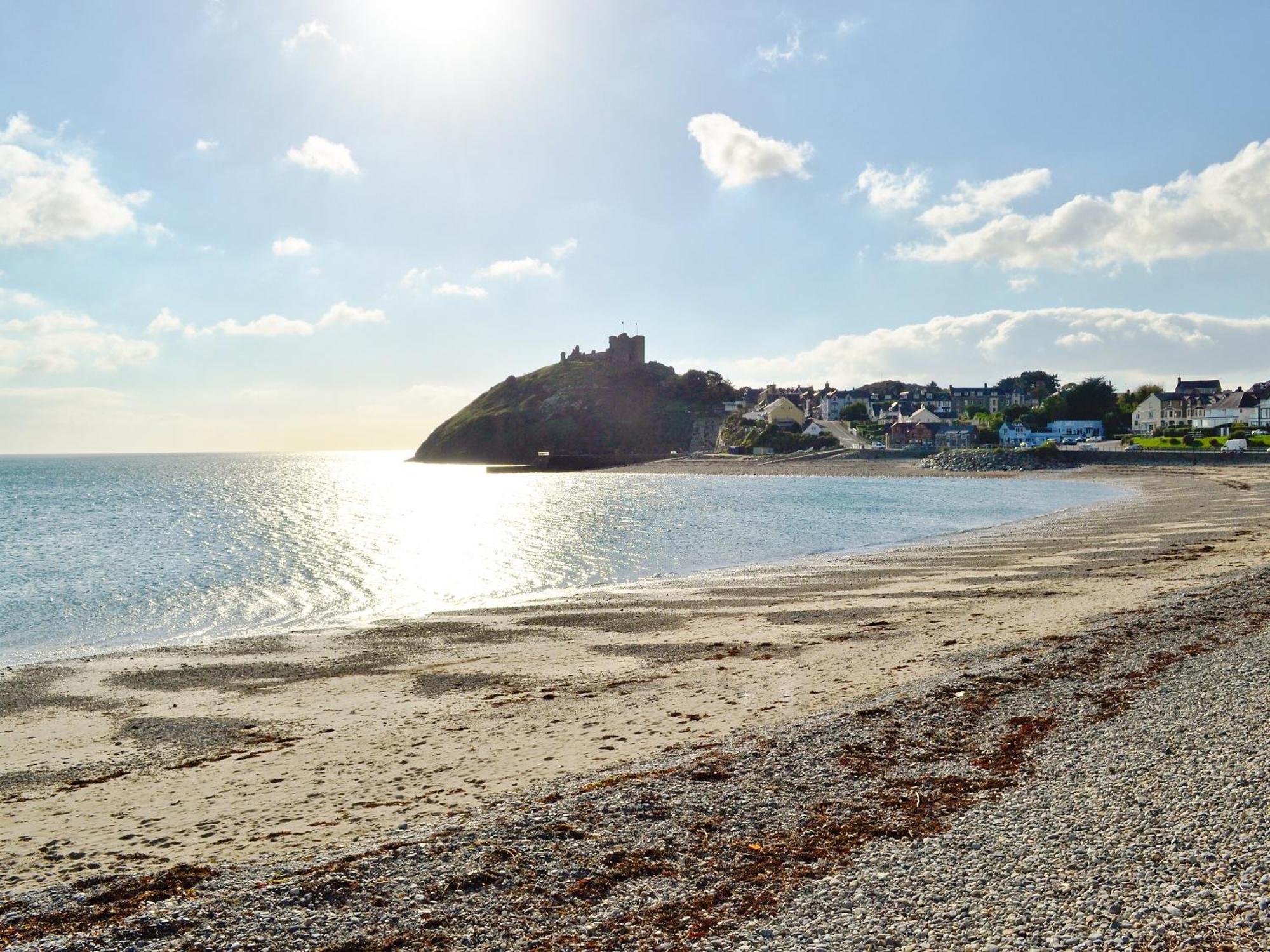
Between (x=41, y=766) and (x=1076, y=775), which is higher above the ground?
(x=1076, y=775)

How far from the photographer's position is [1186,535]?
39.4 metres

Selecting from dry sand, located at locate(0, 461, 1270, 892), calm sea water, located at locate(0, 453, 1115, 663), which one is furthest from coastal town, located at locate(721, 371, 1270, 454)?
dry sand, located at locate(0, 461, 1270, 892)

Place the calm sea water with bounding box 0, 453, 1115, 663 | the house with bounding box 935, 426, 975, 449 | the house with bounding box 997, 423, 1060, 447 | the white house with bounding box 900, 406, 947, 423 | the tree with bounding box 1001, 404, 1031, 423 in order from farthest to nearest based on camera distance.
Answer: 1. the white house with bounding box 900, 406, 947, 423
2. the tree with bounding box 1001, 404, 1031, 423
3. the house with bounding box 935, 426, 975, 449
4. the house with bounding box 997, 423, 1060, 447
5. the calm sea water with bounding box 0, 453, 1115, 663

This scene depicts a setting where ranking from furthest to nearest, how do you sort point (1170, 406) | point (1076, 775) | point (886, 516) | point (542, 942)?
point (1170, 406)
point (886, 516)
point (1076, 775)
point (542, 942)

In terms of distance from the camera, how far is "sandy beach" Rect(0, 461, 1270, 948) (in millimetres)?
10375

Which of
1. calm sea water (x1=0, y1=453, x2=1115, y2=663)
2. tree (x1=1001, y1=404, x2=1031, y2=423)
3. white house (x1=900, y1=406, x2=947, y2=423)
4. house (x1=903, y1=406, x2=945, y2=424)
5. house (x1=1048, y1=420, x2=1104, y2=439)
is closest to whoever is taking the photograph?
calm sea water (x1=0, y1=453, x2=1115, y2=663)

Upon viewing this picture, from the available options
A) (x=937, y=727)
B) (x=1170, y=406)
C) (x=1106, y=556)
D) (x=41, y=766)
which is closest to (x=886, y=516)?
(x=1106, y=556)

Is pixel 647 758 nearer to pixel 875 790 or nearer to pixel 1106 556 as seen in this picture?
pixel 875 790

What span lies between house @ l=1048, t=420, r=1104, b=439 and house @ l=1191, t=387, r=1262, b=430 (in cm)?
1478

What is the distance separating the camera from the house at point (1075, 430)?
152375 millimetres

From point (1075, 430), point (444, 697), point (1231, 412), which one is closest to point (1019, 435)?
point (1075, 430)

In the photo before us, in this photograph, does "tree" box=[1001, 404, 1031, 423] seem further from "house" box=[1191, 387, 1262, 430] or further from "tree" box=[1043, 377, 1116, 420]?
"house" box=[1191, 387, 1262, 430]

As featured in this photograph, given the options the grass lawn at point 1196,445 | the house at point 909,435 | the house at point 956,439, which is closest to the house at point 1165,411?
the grass lawn at point 1196,445

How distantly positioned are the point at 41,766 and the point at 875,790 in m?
13.1
